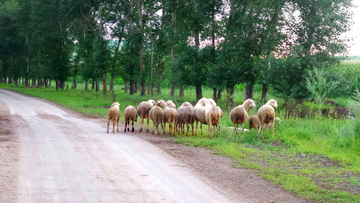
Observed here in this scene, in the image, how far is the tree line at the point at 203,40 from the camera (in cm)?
2189

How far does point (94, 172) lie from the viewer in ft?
26.2

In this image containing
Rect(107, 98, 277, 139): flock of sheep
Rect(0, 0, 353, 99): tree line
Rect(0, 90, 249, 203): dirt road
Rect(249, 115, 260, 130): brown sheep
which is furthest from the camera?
Rect(0, 0, 353, 99): tree line

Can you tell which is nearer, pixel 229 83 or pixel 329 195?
pixel 329 195

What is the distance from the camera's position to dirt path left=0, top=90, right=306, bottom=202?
21.4 ft

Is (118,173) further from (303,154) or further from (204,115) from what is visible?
(204,115)

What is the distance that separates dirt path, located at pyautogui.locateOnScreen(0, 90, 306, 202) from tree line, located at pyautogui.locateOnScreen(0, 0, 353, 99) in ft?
42.5

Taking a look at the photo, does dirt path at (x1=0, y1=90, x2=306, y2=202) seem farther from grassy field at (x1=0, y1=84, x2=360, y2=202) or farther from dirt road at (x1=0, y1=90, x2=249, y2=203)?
grassy field at (x1=0, y1=84, x2=360, y2=202)

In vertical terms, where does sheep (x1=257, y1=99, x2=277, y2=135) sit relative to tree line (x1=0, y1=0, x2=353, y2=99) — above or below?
below

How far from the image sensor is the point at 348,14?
21.7 metres

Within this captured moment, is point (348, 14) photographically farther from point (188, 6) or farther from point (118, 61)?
point (118, 61)

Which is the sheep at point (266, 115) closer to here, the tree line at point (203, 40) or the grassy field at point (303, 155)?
the grassy field at point (303, 155)

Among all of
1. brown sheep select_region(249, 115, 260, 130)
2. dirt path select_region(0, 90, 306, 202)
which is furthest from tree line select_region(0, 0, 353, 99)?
dirt path select_region(0, 90, 306, 202)

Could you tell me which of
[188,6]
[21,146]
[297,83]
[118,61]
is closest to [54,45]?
[118,61]

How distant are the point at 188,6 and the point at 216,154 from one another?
22240 millimetres
